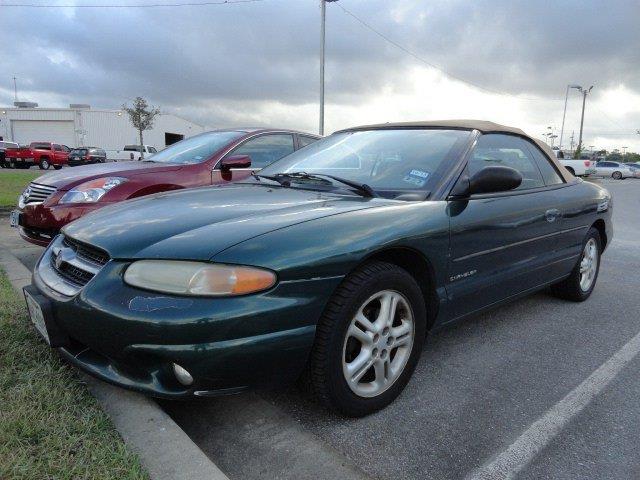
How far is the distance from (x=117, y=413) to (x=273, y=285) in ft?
2.86

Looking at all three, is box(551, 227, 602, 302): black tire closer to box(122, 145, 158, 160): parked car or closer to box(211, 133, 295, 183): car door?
box(211, 133, 295, 183): car door

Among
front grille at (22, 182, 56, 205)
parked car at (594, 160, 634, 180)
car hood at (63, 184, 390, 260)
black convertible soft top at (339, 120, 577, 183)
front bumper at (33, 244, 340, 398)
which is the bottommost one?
parked car at (594, 160, 634, 180)

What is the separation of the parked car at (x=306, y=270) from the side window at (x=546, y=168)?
1.56 feet

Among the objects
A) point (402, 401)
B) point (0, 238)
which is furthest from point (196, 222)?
point (0, 238)

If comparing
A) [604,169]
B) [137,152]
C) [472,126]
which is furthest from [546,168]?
[604,169]

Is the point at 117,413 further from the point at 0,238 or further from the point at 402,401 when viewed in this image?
the point at 0,238

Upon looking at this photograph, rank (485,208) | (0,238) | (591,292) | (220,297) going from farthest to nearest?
1. (0,238)
2. (591,292)
3. (485,208)
4. (220,297)

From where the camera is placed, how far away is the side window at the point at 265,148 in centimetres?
531

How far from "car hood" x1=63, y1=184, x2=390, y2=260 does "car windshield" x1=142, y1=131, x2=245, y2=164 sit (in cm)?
234

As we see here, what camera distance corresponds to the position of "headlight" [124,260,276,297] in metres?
1.86

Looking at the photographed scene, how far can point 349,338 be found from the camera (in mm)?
2246

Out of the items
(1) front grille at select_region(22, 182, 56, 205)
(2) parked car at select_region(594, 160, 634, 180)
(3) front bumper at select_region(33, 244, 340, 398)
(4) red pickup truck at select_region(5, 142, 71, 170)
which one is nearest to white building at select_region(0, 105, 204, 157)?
(4) red pickup truck at select_region(5, 142, 71, 170)

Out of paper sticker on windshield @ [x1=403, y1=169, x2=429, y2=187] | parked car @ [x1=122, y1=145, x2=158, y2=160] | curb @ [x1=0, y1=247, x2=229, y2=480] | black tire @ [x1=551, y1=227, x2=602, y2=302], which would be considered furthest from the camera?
parked car @ [x1=122, y1=145, x2=158, y2=160]

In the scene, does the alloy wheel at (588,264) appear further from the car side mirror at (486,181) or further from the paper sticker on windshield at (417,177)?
the paper sticker on windshield at (417,177)
